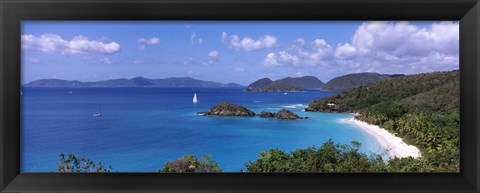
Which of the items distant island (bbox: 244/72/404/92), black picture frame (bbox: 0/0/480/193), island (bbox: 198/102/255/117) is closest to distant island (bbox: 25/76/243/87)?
island (bbox: 198/102/255/117)

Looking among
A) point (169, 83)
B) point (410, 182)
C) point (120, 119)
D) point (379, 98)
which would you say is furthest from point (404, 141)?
point (120, 119)

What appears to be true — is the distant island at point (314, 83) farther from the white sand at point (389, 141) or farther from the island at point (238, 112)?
the white sand at point (389, 141)

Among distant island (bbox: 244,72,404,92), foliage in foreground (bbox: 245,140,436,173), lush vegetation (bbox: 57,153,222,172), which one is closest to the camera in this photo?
foliage in foreground (bbox: 245,140,436,173)

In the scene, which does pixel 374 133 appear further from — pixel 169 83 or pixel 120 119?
pixel 120 119

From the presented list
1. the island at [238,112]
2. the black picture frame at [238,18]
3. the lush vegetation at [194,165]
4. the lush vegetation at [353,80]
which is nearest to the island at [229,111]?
the island at [238,112]

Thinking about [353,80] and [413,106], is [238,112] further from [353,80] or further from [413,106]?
[413,106]

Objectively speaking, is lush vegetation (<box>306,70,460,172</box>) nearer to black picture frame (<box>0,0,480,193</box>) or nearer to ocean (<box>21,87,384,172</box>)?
ocean (<box>21,87,384,172</box>)
